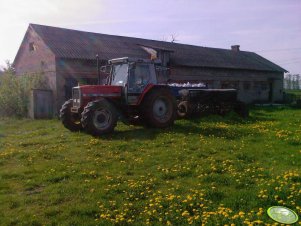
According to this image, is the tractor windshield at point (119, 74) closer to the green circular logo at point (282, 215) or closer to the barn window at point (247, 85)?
the green circular logo at point (282, 215)

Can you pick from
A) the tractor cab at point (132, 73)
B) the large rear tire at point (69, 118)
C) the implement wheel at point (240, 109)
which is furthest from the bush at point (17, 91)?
the implement wheel at point (240, 109)

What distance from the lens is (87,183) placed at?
277 inches

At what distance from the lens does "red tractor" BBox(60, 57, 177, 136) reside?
12.2 meters

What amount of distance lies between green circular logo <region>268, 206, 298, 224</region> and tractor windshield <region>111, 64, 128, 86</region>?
8526mm

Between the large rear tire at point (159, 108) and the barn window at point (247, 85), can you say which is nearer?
the large rear tire at point (159, 108)

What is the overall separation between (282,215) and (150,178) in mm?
2873

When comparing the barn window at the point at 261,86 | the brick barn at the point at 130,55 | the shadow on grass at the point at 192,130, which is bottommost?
the shadow on grass at the point at 192,130

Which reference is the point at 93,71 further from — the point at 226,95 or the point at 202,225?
the point at 202,225

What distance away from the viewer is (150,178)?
7324mm

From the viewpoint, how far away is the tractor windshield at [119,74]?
13.1m

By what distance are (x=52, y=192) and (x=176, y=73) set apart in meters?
20.9

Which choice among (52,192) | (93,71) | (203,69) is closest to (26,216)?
(52,192)

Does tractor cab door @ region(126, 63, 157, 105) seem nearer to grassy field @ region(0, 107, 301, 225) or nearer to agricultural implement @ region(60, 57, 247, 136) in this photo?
agricultural implement @ region(60, 57, 247, 136)

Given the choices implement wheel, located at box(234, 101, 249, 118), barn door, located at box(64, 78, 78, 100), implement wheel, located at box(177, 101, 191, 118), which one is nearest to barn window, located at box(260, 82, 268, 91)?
implement wheel, located at box(234, 101, 249, 118)
